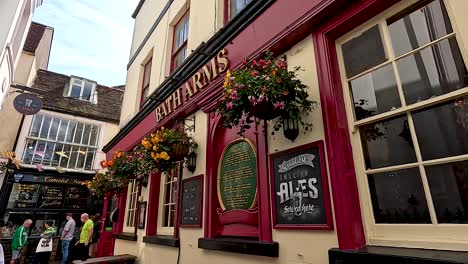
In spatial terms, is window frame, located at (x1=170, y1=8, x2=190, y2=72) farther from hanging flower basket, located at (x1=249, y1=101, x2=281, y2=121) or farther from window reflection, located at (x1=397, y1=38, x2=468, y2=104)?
window reflection, located at (x1=397, y1=38, x2=468, y2=104)

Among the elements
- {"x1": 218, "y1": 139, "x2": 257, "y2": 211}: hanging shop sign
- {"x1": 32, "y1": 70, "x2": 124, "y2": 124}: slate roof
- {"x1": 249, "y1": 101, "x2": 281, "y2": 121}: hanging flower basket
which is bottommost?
{"x1": 218, "y1": 139, "x2": 257, "y2": 211}: hanging shop sign

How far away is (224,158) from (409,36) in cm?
263

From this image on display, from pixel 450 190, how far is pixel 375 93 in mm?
948

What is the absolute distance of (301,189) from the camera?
8.31ft

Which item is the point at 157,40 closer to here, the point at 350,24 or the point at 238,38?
the point at 238,38

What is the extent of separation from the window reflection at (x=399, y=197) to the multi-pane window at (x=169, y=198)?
12.2 ft

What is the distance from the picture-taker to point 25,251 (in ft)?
36.3

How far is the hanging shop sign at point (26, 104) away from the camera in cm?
770

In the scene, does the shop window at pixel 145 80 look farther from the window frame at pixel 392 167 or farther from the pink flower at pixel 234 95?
the window frame at pixel 392 167

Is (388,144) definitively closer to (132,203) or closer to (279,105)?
(279,105)

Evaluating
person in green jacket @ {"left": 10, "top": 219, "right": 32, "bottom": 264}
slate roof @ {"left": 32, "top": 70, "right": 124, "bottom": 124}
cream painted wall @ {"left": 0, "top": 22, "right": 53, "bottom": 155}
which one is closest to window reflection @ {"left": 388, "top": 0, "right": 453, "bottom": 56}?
person in green jacket @ {"left": 10, "top": 219, "right": 32, "bottom": 264}

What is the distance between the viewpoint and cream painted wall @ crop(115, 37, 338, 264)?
92.2 inches

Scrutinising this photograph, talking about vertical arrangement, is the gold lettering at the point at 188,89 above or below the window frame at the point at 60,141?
below

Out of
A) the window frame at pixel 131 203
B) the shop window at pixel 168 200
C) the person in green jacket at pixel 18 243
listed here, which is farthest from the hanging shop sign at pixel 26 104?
the shop window at pixel 168 200
